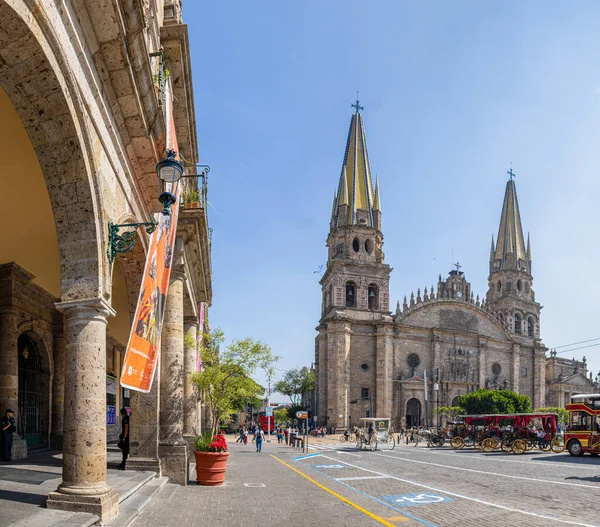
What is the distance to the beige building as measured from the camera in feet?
18.3

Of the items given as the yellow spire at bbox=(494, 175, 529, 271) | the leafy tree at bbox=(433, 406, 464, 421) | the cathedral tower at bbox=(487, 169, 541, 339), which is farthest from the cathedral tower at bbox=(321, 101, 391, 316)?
the yellow spire at bbox=(494, 175, 529, 271)

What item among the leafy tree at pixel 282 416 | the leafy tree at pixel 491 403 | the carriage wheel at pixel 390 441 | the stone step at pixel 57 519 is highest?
the stone step at pixel 57 519

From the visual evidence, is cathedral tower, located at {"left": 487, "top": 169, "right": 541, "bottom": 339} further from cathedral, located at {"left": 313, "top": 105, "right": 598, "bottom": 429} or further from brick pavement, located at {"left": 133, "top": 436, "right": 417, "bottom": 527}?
brick pavement, located at {"left": 133, "top": 436, "right": 417, "bottom": 527}

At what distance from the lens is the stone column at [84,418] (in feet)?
20.6

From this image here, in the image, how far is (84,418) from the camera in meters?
6.35

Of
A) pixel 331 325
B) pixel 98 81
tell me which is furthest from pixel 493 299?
pixel 98 81

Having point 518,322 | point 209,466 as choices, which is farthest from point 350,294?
point 209,466

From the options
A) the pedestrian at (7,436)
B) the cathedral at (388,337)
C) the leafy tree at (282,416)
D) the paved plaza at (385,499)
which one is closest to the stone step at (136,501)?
the paved plaza at (385,499)

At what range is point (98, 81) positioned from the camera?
6.88 meters

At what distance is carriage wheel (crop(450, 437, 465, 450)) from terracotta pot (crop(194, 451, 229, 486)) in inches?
Result: 979

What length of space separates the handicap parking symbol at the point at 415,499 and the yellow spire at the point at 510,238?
220 ft

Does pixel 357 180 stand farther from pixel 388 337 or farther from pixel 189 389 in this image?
pixel 189 389

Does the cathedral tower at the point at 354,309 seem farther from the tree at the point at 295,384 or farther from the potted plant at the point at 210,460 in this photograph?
the potted plant at the point at 210,460

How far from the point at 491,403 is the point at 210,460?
47831mm
